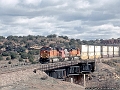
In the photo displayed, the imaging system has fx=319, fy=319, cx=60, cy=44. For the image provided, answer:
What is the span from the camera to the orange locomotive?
68.9m

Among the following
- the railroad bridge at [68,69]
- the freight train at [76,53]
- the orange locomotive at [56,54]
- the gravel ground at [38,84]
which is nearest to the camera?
the gravel ground at [38,84]

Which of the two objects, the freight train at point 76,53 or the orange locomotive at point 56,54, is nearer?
the orange locomotive at point 56,54

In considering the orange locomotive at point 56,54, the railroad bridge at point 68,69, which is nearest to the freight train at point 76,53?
the orange locomotive at point 56,54

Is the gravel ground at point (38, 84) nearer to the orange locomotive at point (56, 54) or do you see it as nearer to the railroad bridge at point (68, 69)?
the railroad bridge at point (68, 69)

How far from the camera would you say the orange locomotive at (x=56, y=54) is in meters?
68.9

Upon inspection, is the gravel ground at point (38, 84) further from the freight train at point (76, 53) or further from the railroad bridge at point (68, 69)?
the freight train at point (76, 53)

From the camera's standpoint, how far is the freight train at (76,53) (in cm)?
6956

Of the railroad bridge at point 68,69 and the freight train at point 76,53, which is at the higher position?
the freight train at point 76,53

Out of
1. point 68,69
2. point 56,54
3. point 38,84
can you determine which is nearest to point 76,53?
point 56,54

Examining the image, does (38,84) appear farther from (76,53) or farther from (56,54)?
(76,53)

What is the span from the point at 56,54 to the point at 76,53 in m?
9.07

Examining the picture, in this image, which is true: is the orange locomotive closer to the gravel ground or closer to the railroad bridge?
the railroad bridge

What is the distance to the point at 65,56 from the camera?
76.1m

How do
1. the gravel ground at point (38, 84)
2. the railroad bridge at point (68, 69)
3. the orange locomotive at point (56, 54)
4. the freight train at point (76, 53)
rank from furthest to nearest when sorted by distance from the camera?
the freight train at point (76, 53) < the orange locomotive at point (56, 54) < the railroad bridge at point (68, 69) < the gravel ground at point (38, 84)
